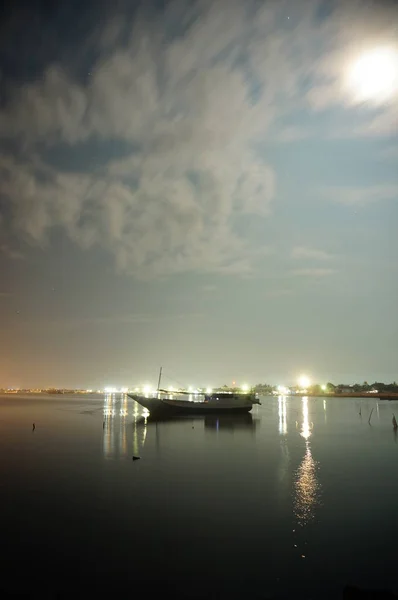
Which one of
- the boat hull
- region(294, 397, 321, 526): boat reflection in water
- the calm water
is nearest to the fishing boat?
the boat hull

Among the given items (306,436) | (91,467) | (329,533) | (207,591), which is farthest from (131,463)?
(306,436)

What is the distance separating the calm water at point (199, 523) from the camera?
1330 centimetres

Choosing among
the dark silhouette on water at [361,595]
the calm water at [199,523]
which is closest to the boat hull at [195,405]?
the calm water at [199,523]

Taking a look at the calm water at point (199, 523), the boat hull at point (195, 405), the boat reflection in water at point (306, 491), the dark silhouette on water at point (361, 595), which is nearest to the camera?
the dark silhouette on water at point (361, 595)

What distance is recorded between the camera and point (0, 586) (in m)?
12.7

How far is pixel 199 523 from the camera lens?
739 inches

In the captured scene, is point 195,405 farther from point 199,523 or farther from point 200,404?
point 199,523

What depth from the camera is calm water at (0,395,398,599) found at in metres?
13.3

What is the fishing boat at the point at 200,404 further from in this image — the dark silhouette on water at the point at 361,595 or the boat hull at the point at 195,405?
the dark silhouette on water at the point at 361,595

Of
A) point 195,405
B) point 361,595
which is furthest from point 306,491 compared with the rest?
point 195,405

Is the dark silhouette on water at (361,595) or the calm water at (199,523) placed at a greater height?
the dark silhouette on water at (361,595)

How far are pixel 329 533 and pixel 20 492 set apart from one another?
19.6 metres

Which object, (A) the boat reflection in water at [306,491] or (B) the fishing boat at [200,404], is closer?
(A) the boat reflection in water at [306,491]

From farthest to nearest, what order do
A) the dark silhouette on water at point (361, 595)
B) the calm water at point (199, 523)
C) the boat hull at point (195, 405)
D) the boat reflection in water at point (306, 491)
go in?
the boat hull at point (195, 405)
the boat reflection in water at point (306, 491)
the calm water at point (199, 523)
the dark silhouette on water at point (361, 595)
